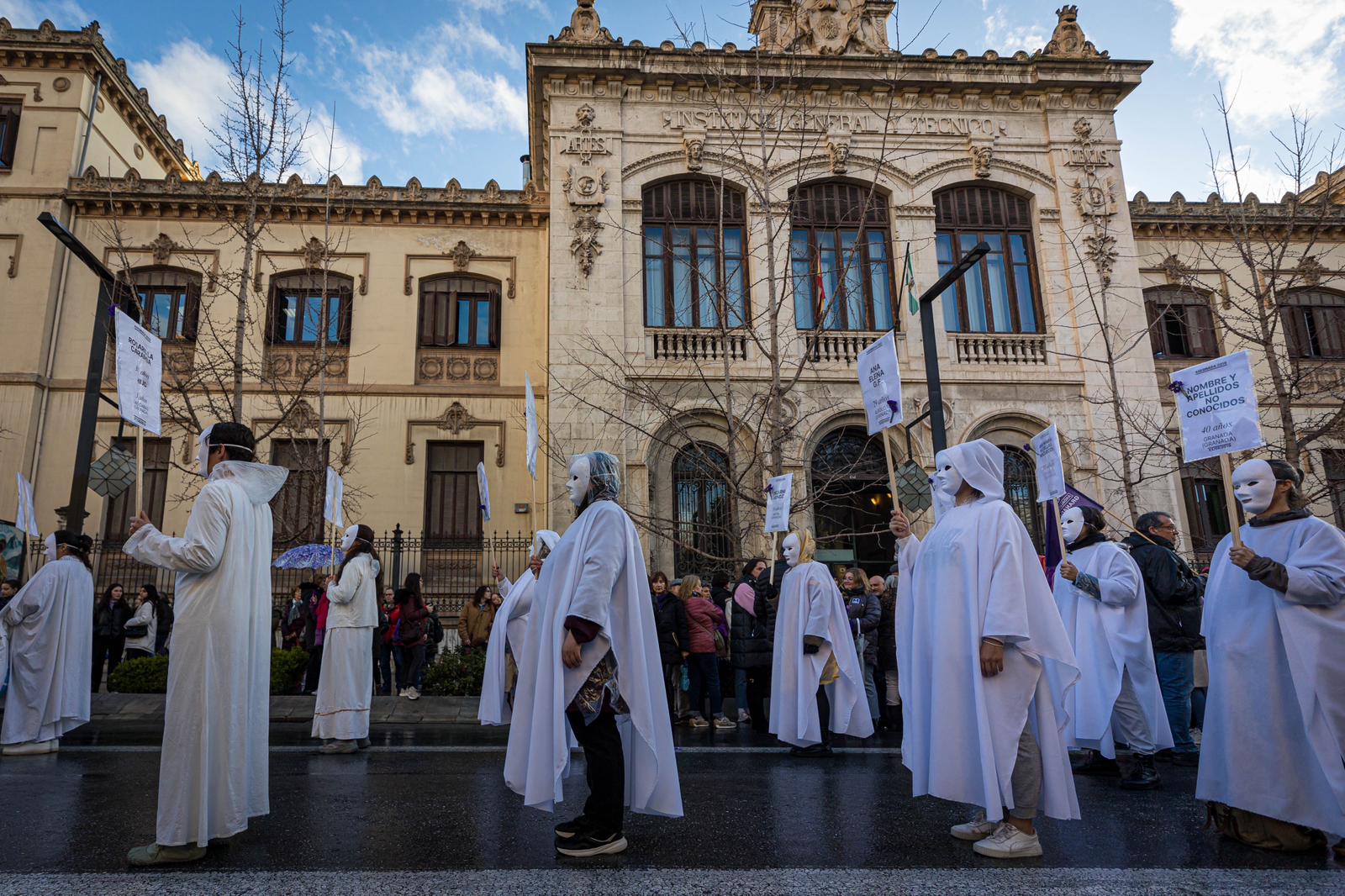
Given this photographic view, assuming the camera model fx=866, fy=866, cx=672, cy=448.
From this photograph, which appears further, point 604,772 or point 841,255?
point 841,255

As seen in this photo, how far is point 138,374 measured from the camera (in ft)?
22.0

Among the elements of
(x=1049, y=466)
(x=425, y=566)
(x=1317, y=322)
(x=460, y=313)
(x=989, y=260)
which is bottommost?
(x=1049, y=466)

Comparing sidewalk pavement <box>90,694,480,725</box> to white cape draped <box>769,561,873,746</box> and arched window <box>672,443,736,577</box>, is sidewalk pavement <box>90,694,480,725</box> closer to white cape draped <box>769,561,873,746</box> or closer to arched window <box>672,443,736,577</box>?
white cape draped <box>769,561,873,746</box>

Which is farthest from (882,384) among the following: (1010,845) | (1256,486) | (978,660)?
(1010,845)

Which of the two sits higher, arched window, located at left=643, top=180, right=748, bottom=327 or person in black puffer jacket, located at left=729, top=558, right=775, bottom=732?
arched window, located at left=643, top=180, right=748, bottom=327

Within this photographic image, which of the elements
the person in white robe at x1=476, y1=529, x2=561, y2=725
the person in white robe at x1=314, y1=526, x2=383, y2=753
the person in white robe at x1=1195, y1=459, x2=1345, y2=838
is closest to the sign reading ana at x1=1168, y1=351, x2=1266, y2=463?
the person in white robe at x1=1195, y1=459, x2=1345, y2=838

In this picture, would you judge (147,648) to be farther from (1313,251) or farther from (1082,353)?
(1313,251)

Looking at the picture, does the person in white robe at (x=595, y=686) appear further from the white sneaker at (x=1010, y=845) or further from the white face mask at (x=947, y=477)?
the white face mask at (x=947, y=477)

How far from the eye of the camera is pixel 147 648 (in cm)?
1425

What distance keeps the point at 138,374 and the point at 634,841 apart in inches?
203

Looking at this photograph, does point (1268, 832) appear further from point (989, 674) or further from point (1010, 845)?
point (989, 674)

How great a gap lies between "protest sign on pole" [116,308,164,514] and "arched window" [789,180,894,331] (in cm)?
1424

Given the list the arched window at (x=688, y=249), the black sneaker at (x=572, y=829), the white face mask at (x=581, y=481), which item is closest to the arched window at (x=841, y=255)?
the arched window at (x=688, y=249)

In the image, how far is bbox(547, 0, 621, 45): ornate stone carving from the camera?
1986 cm
